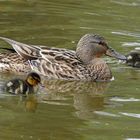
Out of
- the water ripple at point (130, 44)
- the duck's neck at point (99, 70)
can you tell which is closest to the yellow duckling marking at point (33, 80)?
the duck's neck at point (99, 70)

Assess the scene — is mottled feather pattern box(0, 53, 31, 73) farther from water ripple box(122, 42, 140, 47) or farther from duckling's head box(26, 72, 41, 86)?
water ripple box(122, 42, 140, 47)

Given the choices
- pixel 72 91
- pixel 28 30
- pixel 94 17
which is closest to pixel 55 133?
pixel 72 91

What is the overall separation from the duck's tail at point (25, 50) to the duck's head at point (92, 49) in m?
0.51

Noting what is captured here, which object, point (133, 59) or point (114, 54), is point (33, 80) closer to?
point (114, 54)

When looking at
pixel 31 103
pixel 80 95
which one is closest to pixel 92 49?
pixel 80 95

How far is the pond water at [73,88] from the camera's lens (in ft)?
22.8

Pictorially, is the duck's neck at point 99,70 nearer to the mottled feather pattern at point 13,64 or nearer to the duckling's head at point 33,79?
the mottled feather pattern at point 13,64

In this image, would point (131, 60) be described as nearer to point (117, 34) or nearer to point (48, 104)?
point (117, 34)

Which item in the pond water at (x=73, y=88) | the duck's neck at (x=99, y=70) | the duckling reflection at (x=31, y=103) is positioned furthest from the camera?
the duck's neck at (x=99, y=70)

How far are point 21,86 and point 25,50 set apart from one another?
1191mm

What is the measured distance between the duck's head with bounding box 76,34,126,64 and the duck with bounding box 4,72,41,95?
1.30 m

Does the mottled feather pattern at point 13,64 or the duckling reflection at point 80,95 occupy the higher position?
the mottled feather pattern at point 13,64

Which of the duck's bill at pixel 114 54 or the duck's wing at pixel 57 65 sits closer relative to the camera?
the duck's wing at pixel 57 65

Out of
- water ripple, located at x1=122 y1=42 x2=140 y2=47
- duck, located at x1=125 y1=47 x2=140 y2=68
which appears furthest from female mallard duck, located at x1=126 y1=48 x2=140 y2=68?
water ripple, located at x1=122 y1=42 x2=140 y2=47
